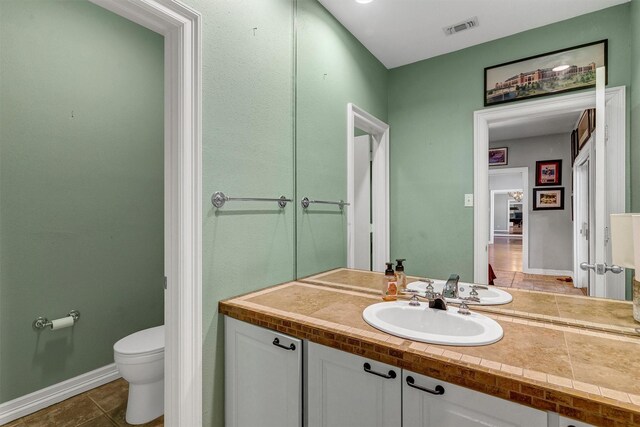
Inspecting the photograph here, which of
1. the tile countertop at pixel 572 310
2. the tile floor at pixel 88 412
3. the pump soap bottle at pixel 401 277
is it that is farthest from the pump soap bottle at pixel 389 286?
the tile floor at pixel 88 412

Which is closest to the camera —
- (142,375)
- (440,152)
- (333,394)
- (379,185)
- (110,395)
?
(333,394)

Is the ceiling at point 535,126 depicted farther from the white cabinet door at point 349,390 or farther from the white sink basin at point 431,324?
the white cabinet door at point 349,390

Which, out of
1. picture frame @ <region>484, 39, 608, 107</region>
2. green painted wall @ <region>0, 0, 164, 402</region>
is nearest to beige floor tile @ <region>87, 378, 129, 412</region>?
green painted wall @ <region>0, 0, 164, 402</region>

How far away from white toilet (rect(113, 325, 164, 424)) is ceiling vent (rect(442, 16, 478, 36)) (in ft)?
7.16

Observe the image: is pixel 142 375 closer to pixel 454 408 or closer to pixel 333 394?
pixel 333 394

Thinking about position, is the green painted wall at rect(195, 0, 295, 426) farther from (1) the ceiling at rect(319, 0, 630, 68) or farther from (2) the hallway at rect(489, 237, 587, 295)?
(2) the hallway at rect(489, 237, 587, 295)

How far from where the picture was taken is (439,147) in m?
1.31

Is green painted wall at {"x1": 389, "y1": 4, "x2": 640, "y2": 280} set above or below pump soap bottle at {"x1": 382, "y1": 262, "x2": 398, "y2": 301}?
above

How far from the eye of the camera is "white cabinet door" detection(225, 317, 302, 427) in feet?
3.54

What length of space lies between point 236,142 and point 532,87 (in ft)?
4.04

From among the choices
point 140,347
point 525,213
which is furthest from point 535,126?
point 140,347

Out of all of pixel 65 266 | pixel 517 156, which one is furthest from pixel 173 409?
pixel 517 156

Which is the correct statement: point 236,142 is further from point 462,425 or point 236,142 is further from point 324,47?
point 462,425

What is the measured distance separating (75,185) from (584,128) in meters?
2.68
